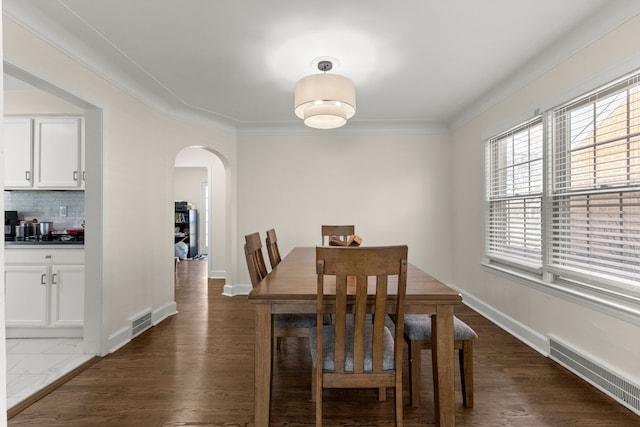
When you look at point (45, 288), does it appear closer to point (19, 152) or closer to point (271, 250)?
point (19, 152)

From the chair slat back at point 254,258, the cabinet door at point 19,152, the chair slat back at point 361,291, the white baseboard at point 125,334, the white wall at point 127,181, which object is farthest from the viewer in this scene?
the cabinet door at point 19,152

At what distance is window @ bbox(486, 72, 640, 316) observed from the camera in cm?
199

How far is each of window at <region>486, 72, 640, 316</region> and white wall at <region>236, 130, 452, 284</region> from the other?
126 centimetres

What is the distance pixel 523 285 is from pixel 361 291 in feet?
7.35

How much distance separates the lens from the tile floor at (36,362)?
2.18 m

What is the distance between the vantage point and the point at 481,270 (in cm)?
373

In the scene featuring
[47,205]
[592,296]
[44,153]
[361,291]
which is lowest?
[592,296]

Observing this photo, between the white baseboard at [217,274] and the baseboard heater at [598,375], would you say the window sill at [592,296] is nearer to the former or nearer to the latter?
the baseboard heater at [598,375]

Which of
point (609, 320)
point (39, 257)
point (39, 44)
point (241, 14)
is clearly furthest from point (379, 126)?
point (39, 257)

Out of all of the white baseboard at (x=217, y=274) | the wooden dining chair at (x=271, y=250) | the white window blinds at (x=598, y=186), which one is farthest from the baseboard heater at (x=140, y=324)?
the white window blinds at (x=598, y=186)

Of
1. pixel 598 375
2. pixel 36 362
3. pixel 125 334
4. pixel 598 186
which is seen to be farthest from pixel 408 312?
pixel 36 362

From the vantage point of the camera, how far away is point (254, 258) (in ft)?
7.39

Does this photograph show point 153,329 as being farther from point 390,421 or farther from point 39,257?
point 390,421

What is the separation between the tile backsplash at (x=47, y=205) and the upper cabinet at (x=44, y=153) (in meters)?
0.26
